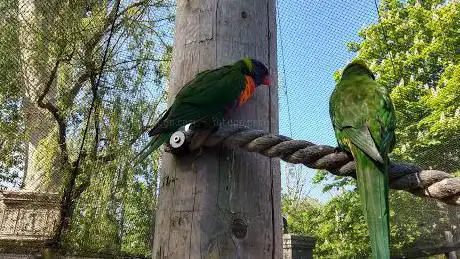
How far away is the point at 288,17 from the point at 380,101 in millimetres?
1687

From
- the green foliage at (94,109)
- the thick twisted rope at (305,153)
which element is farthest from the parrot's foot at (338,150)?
the green foliage at (94,109)

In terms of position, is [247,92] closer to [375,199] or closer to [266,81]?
[266,81]

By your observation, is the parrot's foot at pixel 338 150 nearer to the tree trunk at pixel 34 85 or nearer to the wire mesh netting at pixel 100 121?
the wire mesh netting at pixel 100 121

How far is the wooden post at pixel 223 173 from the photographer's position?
64 cm

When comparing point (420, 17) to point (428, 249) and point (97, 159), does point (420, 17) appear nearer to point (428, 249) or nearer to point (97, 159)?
point (428, 249)

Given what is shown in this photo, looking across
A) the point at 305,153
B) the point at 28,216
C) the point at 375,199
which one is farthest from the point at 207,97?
the point at 28,216

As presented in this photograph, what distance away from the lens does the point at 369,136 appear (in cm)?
66

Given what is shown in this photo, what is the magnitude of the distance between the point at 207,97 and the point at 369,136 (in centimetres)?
29

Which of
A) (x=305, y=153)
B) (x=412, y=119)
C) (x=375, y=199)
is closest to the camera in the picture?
(x=375, y=199)

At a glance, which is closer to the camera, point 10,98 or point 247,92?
point 247,92

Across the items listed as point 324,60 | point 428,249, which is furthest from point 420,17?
point 324,60

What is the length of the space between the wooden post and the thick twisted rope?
32mm

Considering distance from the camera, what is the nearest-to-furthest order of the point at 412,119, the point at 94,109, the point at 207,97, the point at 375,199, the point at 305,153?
the point at 375,199 → the point at 305,153 → the point at 207,97 → the point at 94,109 → the point at 412,119

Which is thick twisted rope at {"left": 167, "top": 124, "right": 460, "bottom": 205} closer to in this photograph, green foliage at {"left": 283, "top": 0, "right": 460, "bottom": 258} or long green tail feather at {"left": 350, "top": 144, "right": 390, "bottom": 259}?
long green tail feather at {"left": 350, "top": 144, "right": 390, "bottom": 259}
